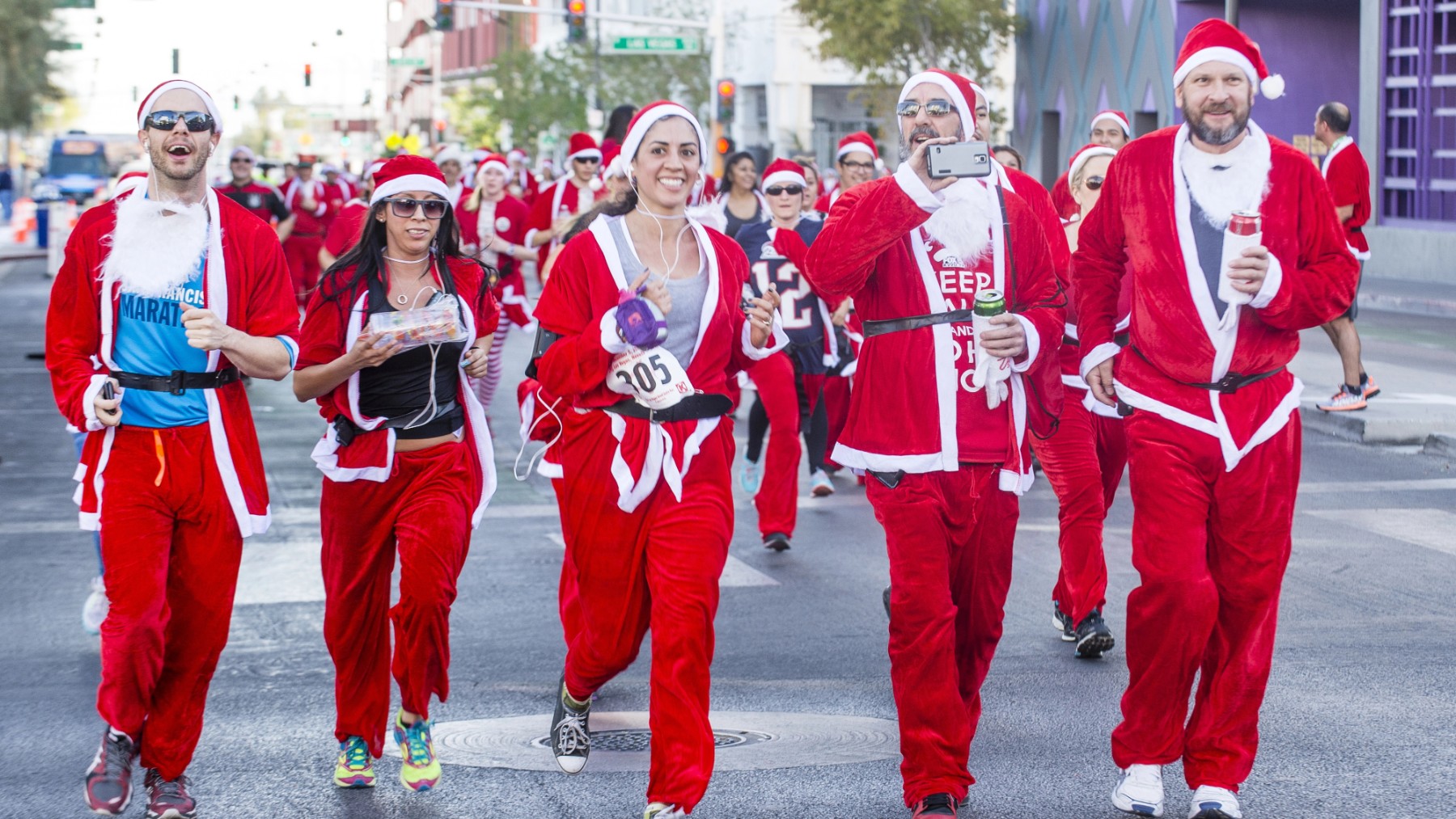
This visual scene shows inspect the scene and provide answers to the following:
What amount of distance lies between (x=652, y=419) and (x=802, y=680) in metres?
1.91

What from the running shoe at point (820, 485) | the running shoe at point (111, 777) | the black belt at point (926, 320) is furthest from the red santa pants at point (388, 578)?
the running shoe at point (820, 485)

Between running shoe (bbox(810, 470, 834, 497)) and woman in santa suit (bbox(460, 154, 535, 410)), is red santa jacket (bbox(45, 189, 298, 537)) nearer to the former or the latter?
running shoe (bbox(810, 470, 834, 497))

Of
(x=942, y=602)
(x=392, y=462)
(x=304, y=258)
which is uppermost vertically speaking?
(x=304, y=258)

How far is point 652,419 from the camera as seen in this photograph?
5465 millimetres

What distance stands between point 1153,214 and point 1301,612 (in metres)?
3.16

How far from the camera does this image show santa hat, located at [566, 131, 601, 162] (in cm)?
1466

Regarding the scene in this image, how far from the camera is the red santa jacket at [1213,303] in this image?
17.5ft

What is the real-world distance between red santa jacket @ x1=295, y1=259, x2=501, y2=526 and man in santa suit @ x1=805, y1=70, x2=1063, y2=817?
4.06 feet

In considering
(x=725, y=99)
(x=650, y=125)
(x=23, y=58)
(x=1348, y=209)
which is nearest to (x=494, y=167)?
(x=1348, y=209)

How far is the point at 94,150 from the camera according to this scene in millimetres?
60438

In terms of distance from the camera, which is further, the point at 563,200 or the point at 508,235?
the point at 508,235

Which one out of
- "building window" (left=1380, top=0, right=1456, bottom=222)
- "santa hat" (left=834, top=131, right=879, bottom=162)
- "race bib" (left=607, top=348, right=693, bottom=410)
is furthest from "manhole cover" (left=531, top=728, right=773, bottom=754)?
"building window" (left=1380, top=0, right=1456, bottom=222)

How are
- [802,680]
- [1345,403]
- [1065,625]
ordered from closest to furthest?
[802,680], [1065,625], [1345,403]

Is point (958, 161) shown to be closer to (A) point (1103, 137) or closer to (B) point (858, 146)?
(A) point (1103, 137)
